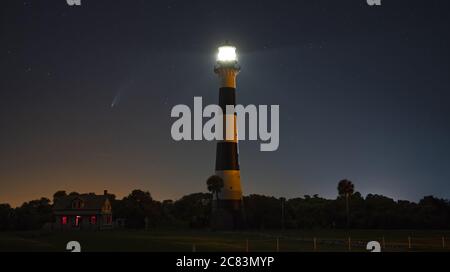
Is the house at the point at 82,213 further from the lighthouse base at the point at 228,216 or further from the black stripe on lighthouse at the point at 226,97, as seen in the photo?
the black stripe on lighthouse at the point at 226,97

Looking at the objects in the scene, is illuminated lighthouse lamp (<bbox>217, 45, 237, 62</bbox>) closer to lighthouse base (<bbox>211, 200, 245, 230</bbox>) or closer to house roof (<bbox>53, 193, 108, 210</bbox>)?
lighthouse base (<bbox>211, 200, 245, 230</bbox>)

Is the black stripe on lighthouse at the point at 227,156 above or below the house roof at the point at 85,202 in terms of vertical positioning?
above

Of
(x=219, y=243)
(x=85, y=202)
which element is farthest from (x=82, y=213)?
(x=219, y=243)

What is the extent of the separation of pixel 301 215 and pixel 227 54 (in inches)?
1208

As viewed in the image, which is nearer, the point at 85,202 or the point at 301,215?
the point at 85,202

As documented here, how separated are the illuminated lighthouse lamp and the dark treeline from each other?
23.7 meters

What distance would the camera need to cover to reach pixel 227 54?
244ft

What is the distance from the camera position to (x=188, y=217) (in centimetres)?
10206

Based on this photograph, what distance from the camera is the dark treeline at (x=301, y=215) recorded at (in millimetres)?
76625

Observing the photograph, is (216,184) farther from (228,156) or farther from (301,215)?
(301,215)

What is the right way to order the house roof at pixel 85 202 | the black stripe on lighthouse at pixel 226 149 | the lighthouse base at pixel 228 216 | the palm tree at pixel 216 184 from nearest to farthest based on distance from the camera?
the black stripe on lighthouse at pixel 226 149 < the palm tree at pixel 216 184 < the lighthouse base at pixel 228 216 < the house roof at pixel 85 202

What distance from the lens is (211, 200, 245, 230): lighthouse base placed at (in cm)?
7444

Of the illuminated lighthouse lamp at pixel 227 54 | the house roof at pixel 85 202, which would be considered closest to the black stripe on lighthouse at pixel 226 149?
the illuminated lighthouse lamp at pixel 227 54
